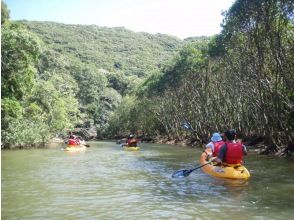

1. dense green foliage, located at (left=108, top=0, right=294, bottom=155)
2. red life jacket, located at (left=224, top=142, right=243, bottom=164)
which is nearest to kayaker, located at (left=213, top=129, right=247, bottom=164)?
red life jacket, located at (left=224, top=142, right=243, bottom=164)

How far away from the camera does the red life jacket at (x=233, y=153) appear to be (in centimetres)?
1339

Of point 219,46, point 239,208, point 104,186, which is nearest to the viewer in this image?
point 239,208

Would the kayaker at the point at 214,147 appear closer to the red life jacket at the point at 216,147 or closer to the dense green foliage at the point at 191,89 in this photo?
the red life jacket at the point at 216,147

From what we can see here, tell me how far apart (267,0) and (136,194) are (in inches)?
633

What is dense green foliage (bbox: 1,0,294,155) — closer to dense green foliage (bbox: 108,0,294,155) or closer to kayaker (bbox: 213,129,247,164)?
dense green foliage (bbox: 108,0,294,155)

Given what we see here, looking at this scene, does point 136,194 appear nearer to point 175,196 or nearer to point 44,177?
point 175,196

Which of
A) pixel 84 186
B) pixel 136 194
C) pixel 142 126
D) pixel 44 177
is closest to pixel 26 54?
pixel 44 177

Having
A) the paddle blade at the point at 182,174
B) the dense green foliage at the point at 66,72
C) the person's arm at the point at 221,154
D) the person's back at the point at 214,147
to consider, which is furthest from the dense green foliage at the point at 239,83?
the dense green foliage at the point at 66,72

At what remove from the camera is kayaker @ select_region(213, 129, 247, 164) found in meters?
13.2

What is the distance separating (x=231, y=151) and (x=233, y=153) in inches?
3.7

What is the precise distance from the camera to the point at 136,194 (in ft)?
37.8

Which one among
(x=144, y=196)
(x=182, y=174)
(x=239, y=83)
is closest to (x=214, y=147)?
(x=182, y=174)

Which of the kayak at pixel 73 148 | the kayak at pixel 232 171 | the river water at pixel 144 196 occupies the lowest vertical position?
the kayak at pixel 73 148

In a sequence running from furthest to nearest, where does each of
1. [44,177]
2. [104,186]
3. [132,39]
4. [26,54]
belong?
[132,39], [26,54], [44,177], [104,186]
